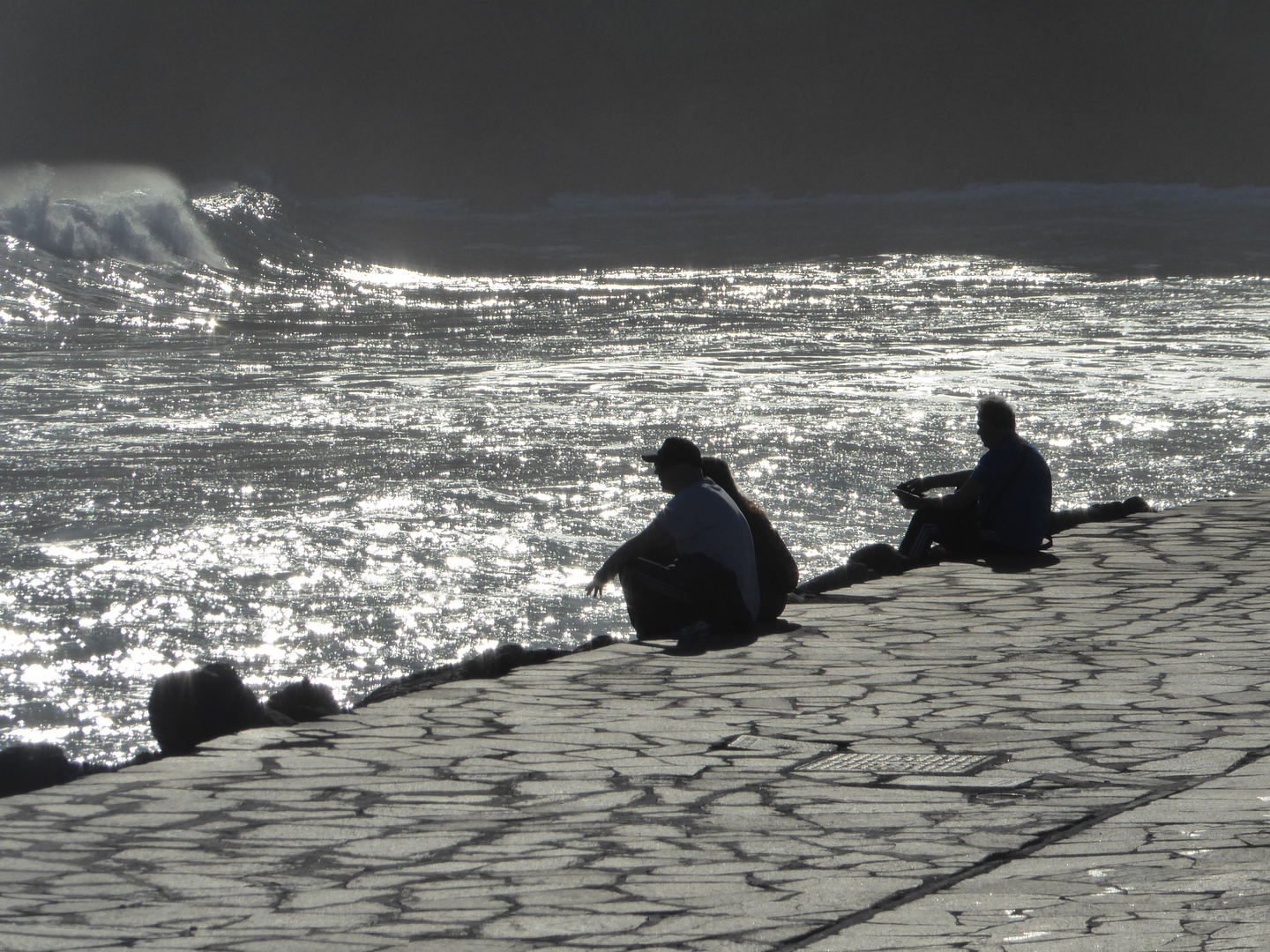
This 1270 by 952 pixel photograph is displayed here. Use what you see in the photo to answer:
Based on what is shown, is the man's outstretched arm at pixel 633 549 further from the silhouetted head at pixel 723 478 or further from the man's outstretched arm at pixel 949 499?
the man's outstretched arm at pixel 949 499

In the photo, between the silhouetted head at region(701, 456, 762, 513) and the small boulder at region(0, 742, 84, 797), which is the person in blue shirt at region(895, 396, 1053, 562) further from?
the small boulder at region(0, 742, 84, 797)

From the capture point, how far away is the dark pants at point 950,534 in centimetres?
878

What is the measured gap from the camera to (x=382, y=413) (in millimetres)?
17594

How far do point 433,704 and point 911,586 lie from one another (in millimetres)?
3231

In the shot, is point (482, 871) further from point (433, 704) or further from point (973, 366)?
point (973, 366)

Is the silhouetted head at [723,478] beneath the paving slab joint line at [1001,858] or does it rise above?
above

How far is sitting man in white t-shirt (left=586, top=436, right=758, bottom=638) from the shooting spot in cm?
673

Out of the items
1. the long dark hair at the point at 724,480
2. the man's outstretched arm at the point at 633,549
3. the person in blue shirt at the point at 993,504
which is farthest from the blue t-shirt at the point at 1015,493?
the man's outstretched arm at the point at 633,549

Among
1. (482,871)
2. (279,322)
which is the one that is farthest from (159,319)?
(482,871)

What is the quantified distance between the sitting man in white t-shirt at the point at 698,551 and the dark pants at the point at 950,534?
2.22 meters

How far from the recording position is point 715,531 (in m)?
6.75

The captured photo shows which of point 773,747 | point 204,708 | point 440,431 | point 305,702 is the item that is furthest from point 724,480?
point 440,431

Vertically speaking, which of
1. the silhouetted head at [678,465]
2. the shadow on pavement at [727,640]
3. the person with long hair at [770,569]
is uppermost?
the silhouetted head at [678,465]

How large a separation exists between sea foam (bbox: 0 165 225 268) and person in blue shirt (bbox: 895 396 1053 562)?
28.8 m
